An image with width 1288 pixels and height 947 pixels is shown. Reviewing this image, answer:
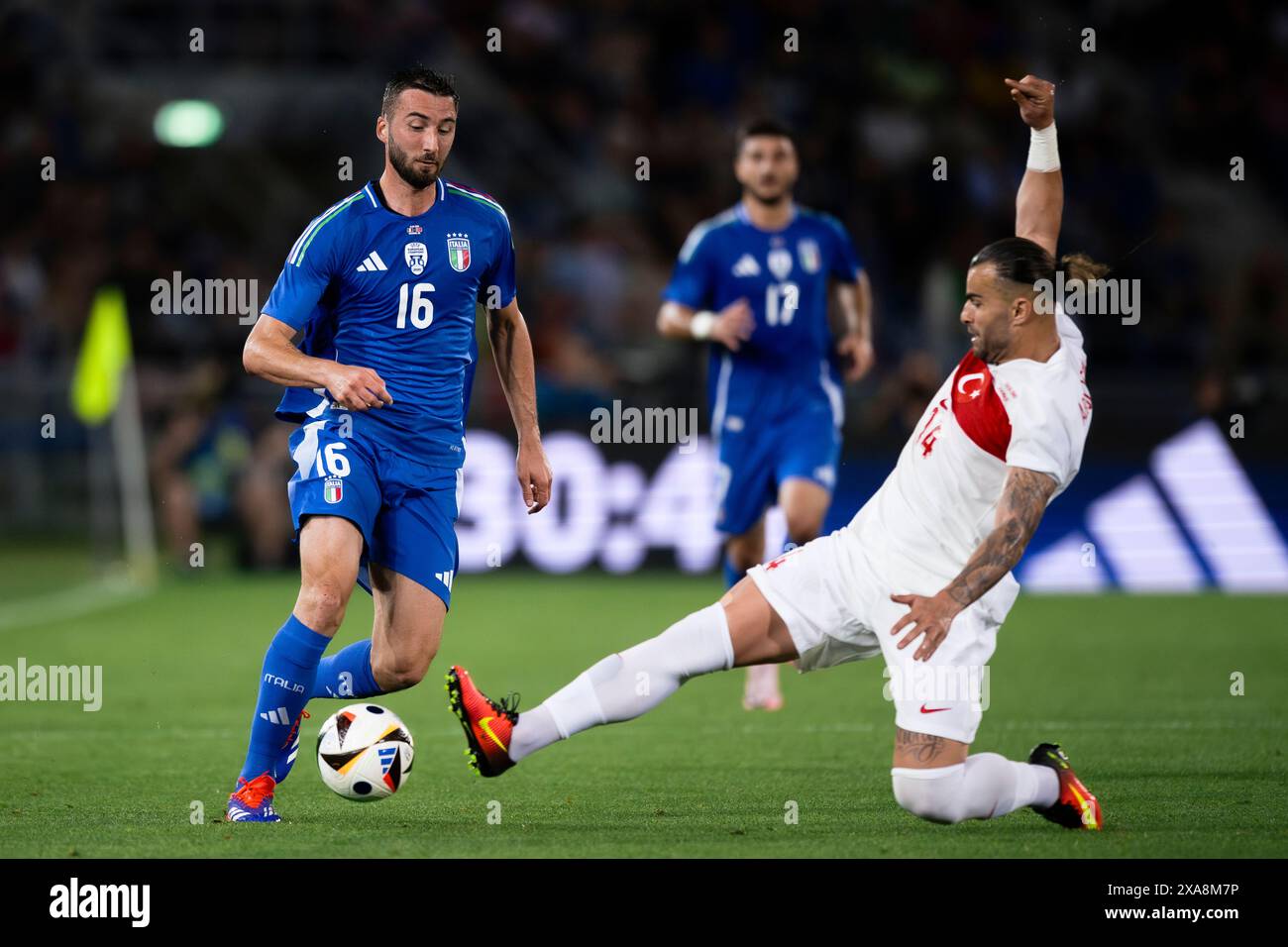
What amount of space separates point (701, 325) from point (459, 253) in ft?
9.99

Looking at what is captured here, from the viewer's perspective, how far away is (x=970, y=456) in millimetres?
6027

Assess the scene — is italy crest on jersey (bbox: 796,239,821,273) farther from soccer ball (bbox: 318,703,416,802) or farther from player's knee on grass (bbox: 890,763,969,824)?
player's knee on grass (bbox: 890,763,969,824)

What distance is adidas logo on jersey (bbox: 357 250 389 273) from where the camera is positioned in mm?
6629

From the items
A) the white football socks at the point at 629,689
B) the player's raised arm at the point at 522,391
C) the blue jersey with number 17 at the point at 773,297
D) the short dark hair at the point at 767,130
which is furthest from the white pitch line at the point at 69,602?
the white football socks at the point at 629,689

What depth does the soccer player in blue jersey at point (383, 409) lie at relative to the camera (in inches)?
251

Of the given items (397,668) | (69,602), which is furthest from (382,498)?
(69,602)

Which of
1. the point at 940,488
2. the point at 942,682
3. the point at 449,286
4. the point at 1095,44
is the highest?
the point at 1095,44

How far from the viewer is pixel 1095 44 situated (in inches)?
894

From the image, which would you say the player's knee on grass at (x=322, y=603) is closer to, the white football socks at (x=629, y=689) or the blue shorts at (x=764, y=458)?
the white football socks at (x=629, y=689)

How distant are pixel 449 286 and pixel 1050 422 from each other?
2317mm

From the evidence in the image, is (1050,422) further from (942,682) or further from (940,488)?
(942,682)

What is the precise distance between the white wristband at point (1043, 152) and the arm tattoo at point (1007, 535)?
4.54 ft

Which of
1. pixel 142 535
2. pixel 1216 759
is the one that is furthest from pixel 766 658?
pixel 142 535

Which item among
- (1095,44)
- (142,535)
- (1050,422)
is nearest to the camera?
(1050,422)
